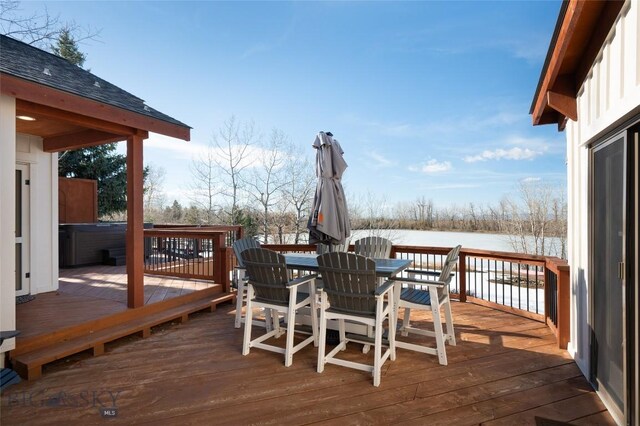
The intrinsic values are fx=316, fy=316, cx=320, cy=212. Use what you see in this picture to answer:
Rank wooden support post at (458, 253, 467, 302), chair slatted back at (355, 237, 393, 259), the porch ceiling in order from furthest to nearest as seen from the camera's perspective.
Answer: wooden support post at (458, 253, 467, 302), chair slatted back at (355, 237, 393, 259), the porch ceiling

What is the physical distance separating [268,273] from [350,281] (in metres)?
0.87

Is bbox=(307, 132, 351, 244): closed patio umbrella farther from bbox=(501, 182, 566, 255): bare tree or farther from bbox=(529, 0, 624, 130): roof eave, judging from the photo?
bbox=(501, 182, 566, 255): bare tree

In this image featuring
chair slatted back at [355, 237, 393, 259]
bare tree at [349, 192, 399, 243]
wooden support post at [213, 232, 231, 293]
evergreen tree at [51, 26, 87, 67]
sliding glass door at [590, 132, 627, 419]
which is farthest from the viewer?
bare tree at [349, 192, 399, 243]

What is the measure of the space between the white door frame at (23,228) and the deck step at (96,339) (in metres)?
2.05

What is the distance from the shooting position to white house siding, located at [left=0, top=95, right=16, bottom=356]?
109 inches

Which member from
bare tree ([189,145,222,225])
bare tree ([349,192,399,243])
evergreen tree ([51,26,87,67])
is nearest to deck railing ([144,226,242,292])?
bare tree ([189,145,222,225])

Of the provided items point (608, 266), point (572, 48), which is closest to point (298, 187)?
point (572, 48)

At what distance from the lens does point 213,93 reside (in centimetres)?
1351

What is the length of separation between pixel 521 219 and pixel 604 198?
58.9ft

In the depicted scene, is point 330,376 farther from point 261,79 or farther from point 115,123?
point 261,79

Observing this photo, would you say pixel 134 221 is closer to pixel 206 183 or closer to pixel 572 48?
pixel 572 48

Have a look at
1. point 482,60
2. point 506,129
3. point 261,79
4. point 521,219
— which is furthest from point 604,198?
point 506,129

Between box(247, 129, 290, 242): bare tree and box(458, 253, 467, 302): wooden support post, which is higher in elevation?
box(247, 129, 290, 242): bare tree

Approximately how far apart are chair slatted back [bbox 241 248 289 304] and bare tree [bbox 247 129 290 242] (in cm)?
1290
